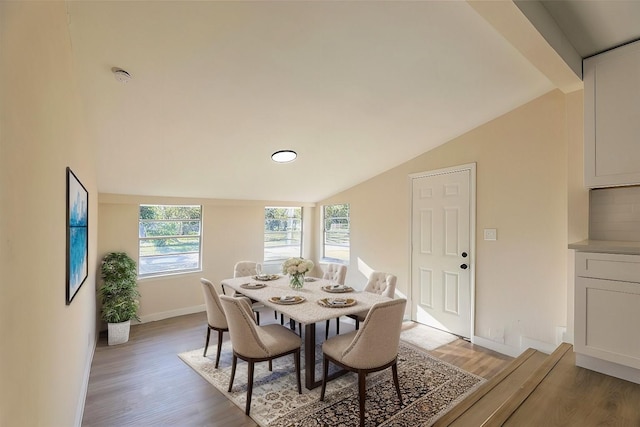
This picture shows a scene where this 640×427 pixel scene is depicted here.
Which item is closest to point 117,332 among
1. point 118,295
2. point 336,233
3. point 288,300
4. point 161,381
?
point 118,295

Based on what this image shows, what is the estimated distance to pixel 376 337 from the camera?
2342 millimetres

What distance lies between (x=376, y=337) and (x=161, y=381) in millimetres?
2039

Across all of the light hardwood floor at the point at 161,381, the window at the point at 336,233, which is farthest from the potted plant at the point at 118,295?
the window at the point at 336,233

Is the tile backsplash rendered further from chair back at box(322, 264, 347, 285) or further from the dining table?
chair back at box(322, 264, 347, 285)

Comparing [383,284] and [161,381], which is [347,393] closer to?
[383,284]

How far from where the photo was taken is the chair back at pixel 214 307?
312 cm

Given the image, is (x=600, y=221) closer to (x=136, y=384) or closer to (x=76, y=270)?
(x=76, y=270)

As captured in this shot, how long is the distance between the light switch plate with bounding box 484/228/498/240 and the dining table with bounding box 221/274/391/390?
147cm

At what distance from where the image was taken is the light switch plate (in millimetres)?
3623

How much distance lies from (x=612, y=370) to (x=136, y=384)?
376 cm

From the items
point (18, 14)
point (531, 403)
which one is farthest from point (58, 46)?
point (531, 403)

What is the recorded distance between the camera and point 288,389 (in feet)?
9.11

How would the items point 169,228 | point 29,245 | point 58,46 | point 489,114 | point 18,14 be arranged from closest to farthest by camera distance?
point 18,14 → point 29,245 → point 58,46 → point 489,114 → point 169,228

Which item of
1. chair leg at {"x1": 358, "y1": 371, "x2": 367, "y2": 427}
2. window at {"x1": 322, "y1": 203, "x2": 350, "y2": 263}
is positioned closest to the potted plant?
chair leg at {"x1": 358, "y1": 371, "x2": 367, "y2": 427}
